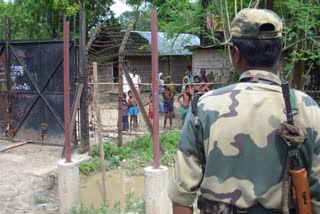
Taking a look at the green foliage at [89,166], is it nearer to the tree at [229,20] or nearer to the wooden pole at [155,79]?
the wooden pole at [155,79]

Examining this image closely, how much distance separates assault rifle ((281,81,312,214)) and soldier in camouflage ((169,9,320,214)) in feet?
0.15

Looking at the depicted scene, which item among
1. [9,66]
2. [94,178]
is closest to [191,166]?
[94,178]

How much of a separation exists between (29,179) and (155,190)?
2406 mm

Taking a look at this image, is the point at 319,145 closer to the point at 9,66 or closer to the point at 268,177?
the point at 268,177

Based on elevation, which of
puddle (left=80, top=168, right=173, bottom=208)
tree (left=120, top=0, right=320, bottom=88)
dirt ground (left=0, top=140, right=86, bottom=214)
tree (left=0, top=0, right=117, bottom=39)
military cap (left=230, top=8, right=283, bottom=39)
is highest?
tree (left=0, top=0, right=117, bottom=39)

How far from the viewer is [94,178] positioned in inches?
253

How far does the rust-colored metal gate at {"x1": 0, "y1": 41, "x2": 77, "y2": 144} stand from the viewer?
7.65 meters

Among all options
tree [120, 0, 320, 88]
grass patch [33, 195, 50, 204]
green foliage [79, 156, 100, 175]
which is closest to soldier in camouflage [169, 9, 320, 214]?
grass patch [33, 195, 50, 204]

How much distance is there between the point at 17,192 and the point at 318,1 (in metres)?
7.98

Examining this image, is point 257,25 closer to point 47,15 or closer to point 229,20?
point 229,20

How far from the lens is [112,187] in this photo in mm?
6199

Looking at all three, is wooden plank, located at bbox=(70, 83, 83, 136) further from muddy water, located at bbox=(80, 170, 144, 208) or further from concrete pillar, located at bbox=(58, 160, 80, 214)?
concrete pillar, located at bbox=(58, 160, 80, 214)

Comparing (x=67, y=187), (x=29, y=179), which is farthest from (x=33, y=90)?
(x=67, y=187)

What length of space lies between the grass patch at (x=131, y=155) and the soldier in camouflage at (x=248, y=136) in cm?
503
